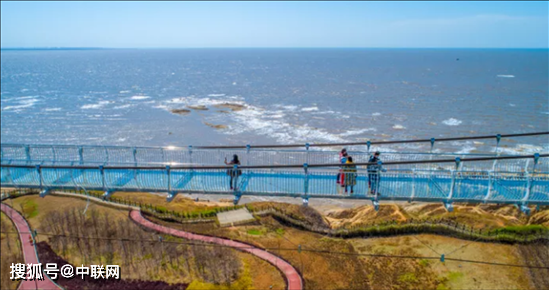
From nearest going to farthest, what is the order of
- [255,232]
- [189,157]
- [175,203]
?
[255,232], [189,157], [175,203]

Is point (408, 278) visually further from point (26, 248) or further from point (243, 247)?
point (26, 248)

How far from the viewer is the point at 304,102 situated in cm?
6209

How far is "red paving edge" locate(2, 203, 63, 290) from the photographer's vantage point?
15129 mm

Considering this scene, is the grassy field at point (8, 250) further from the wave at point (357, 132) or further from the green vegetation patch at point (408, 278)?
the wave at point (357, 132)

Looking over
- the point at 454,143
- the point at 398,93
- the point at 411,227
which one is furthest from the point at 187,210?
the point at 398,93

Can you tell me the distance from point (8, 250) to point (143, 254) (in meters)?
6.31

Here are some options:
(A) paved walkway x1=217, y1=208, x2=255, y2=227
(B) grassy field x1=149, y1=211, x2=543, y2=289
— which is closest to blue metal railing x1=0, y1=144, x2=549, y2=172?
(A) paved walkway x1=217, y1=208, x2=255, y2=227

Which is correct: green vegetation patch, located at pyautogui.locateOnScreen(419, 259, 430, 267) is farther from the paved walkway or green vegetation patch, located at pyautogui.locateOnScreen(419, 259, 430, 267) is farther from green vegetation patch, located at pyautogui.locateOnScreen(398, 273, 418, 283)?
the paved walkway

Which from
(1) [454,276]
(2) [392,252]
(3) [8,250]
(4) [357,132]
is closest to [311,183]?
(2) [392,252]

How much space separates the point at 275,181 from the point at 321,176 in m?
1.63

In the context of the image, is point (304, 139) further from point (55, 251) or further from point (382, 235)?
point (55, 251)

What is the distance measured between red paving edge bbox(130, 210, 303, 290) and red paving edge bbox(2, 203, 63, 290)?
4.63 metres

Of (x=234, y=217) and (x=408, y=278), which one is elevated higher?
(x=408, y=278)

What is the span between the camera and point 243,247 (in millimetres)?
17266
